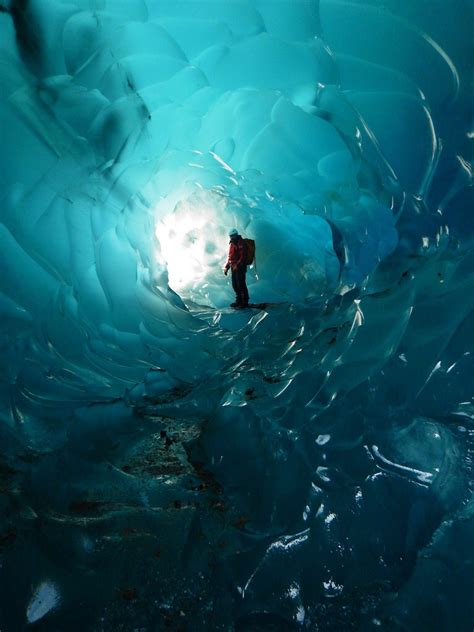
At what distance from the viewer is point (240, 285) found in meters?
5.19

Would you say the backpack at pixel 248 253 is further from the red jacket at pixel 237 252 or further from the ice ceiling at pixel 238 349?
the ice ceiling at pixel 238 349

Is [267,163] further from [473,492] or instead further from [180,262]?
[473,492]

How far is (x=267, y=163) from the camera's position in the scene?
13.1 ft

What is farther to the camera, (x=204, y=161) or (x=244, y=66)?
(x=204, y=161)

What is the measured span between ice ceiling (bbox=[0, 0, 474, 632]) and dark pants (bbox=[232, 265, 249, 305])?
1.23 m

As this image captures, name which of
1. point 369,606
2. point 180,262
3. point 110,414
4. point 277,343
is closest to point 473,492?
point 369,606

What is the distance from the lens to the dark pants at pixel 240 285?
5109 mm

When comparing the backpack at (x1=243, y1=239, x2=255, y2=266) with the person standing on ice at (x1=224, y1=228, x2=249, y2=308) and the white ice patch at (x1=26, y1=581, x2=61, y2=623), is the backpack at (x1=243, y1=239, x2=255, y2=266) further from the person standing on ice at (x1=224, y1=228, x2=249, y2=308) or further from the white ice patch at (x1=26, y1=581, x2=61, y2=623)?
the white ice patch at (x1=26, y1=581, x2=61, y2=623)

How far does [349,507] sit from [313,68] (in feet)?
9.42

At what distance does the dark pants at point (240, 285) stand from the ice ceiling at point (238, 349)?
48.2 inches

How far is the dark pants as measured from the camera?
511 cm

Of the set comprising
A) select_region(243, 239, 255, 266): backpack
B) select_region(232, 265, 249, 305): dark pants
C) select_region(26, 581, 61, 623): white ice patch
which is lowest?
select_region(232, 265, 249, 305): dark pants

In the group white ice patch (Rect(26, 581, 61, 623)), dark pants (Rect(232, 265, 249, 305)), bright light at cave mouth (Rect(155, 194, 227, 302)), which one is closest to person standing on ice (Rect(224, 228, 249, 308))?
dark pants (Rect(232, 265, 249, 305))

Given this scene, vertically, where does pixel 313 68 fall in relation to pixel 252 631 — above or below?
above
